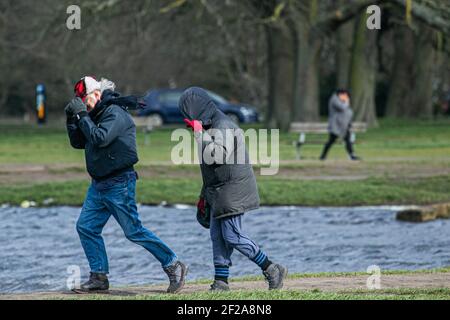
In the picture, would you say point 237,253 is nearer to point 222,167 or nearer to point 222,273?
point 222,273

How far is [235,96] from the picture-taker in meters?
62.2

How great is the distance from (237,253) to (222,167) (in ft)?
17.5

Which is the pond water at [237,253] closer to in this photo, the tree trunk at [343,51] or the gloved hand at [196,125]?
the gloved hand at [196,125]

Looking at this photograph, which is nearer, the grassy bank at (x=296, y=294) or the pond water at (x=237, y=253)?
the grassy bank at (x=296, y=294)

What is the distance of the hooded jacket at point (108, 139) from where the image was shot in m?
10.1

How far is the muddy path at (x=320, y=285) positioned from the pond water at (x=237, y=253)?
5.36 ft

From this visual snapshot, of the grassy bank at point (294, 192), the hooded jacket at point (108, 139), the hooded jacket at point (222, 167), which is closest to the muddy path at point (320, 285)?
the hooded jacket at point (222, 167)

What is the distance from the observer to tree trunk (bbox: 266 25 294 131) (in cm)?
4031

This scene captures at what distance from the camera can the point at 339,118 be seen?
26.9 m

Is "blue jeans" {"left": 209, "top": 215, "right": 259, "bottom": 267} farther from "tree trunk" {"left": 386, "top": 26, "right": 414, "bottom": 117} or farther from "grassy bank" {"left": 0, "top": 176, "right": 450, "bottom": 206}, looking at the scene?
"tree trunk" {"left": 386, "top": 26, "right": 414, "bottom": 117}

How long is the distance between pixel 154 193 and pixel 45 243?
18.9ft

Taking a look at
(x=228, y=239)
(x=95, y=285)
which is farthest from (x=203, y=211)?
(x=95, y=285)
